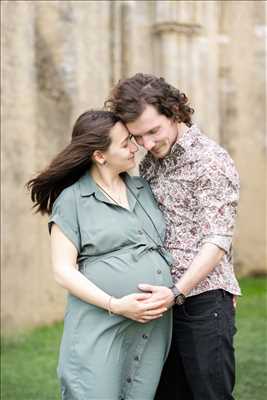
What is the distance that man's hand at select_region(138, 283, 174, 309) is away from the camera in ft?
10.8

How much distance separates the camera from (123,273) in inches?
132

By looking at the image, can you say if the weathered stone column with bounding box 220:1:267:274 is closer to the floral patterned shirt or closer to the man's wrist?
the floral patterned shirt

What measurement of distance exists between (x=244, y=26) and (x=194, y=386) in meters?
9.03

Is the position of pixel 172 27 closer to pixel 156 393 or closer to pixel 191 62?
pixel 191 62

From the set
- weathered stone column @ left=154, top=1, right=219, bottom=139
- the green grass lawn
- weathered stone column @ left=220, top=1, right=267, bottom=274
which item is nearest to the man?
the green grass lawn

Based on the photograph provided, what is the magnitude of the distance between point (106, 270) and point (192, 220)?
39cm

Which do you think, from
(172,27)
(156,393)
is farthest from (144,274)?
(172,27)

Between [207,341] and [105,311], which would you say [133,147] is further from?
[207,341]

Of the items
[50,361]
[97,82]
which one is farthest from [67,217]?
[97,82]

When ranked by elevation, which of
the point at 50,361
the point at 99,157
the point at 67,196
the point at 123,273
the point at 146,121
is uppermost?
the point at 146,121

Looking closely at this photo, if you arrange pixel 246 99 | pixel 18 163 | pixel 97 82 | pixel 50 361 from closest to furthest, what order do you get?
pixel 50 361, pixel 18 163, pixel 97 82, pixel 246 99

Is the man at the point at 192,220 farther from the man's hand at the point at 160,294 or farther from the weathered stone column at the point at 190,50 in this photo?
the weathered stone column at the point at 190,50

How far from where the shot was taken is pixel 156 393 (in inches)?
150

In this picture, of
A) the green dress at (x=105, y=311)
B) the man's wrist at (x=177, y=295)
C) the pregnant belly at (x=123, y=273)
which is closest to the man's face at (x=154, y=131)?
the green dress at (x=105, y=311)
